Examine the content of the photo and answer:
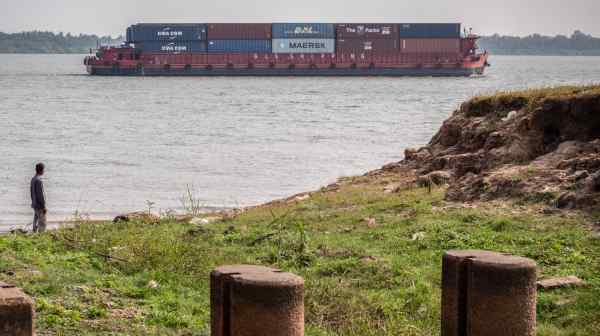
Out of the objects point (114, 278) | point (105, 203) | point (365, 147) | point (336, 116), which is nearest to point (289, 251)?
point (114, 278)

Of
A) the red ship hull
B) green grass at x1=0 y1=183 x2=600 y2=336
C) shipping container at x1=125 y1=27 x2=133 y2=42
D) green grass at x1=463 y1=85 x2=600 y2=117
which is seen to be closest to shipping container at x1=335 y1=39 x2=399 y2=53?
the red ship hull

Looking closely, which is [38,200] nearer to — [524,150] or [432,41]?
[524,150]

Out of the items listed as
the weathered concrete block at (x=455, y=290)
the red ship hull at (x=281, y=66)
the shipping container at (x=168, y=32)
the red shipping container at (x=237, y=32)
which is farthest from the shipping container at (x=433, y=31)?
the weathered concrete block at (x=455, y=290)

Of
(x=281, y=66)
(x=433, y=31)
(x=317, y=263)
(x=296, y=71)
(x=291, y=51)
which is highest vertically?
(x=433, y=31)

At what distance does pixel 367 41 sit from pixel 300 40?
7442 mm

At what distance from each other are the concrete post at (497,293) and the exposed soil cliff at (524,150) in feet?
19.5

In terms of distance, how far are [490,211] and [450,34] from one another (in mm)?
104332

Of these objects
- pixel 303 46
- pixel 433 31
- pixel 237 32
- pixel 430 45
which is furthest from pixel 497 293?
pixel 433 31

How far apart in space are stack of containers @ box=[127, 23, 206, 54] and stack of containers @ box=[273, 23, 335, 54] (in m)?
8.23

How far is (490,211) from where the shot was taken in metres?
11.8

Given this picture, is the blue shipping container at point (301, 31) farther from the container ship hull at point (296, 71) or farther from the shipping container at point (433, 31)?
the shipping container at point (433, 31)

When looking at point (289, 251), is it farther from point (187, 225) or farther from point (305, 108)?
point (305, 108)

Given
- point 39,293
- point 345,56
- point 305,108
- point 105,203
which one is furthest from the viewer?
point 345,56

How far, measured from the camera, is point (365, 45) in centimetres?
11494
